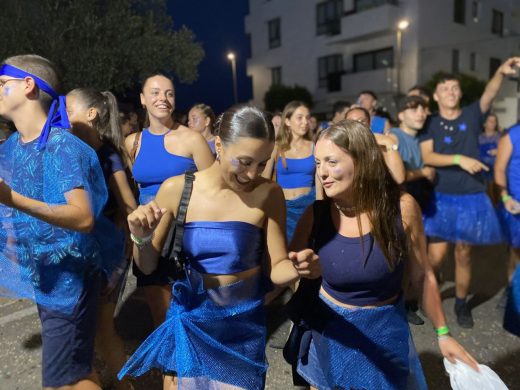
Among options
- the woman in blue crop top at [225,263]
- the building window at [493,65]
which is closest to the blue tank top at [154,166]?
the woman in blue crop top at [225,263]

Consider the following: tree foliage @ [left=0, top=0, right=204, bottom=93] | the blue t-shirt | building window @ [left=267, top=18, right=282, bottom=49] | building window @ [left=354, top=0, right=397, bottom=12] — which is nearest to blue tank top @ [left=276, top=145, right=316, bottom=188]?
the blue t-shirt

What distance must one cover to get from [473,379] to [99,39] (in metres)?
14.8

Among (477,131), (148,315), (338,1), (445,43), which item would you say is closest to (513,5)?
(445,43)

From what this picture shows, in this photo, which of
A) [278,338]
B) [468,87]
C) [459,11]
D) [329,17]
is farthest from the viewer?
[329,17]

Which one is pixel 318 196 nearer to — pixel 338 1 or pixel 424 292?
pixel 424 292

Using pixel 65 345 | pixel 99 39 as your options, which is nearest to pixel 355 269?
pixel 65 345

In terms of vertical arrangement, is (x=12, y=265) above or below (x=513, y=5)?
below

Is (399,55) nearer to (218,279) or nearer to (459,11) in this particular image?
(459,11)

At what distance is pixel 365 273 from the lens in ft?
6.50

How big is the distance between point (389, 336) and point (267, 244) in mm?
739

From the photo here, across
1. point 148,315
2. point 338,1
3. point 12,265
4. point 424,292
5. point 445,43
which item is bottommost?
point 148,315

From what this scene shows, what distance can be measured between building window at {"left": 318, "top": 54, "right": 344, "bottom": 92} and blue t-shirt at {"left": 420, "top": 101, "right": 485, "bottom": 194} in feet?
78.1

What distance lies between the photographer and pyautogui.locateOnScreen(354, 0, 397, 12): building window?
23.6 m

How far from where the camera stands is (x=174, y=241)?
1.91 meters
